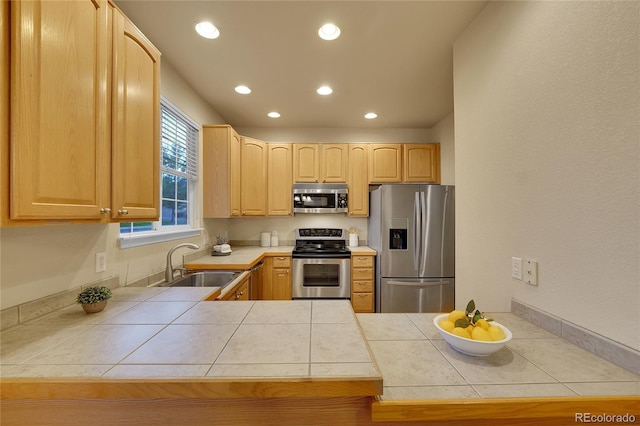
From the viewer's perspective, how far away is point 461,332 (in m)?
0.87

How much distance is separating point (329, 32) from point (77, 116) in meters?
1.58

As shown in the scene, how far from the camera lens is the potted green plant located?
1121 mm

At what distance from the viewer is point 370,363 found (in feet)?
2.51

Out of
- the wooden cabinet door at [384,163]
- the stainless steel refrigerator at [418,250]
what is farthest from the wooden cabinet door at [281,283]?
the wooden cabinet door at [384,163]

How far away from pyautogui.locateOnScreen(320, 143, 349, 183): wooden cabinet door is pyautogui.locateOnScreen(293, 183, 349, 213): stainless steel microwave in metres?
0.13

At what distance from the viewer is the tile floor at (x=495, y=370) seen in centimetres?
70

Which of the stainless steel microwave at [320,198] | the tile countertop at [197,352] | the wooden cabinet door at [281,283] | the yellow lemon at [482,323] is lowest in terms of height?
the wooden cabinet door at [281,283]

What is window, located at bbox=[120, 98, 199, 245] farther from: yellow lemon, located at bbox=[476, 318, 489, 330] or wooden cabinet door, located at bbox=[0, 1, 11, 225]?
yellow lemon, located at bbox=[476, 318, 489, 330]

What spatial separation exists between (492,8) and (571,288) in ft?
5.20

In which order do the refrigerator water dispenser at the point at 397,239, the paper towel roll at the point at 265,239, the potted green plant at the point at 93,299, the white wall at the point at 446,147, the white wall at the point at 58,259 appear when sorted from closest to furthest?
the white wall at the point at 58,259 → the potted green plant at the point at 93,299 → the refrigerator water dispenser at the point at 397,239 → the white wall at the point at 446,147 → the paper towel roll at the point at 265,239

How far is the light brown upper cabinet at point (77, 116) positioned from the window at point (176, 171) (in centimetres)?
83

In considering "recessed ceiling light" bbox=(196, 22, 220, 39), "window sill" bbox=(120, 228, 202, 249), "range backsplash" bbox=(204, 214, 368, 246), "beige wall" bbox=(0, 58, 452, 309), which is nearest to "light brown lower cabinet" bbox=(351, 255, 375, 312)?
"range backsplash" bbox=(204, 214, 368, 246)

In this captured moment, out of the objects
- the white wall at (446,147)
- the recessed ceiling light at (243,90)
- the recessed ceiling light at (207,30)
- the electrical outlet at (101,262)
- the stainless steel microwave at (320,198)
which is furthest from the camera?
the stainless steel microwave at (320,198)

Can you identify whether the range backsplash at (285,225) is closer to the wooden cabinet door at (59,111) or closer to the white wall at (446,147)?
the white wall at (446,147)
